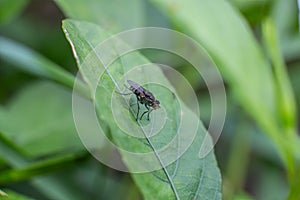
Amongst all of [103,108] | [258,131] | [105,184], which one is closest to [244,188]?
[258,131]

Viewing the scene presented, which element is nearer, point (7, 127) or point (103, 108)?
point (103, 108)

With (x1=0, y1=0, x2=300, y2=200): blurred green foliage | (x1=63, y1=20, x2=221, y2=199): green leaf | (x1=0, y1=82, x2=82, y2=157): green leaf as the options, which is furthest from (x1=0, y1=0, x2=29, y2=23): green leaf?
(x1=63, y1=20, x2=221, y2=199): green leaf

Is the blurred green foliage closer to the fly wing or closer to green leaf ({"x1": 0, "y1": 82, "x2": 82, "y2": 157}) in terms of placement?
green leaf ({"x1": 0, "y1": 82, "x2": 82, "y2": 157})

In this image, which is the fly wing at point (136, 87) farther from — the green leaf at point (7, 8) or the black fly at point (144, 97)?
the green leaf at point (7, 8)

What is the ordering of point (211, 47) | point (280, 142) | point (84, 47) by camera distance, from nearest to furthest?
point (84, 47), point (280, 142), point (211, 47)

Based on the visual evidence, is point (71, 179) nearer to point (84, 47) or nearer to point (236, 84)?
point (236, 84)

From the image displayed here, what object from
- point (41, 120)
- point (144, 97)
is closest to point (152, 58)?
point (41, 120)
